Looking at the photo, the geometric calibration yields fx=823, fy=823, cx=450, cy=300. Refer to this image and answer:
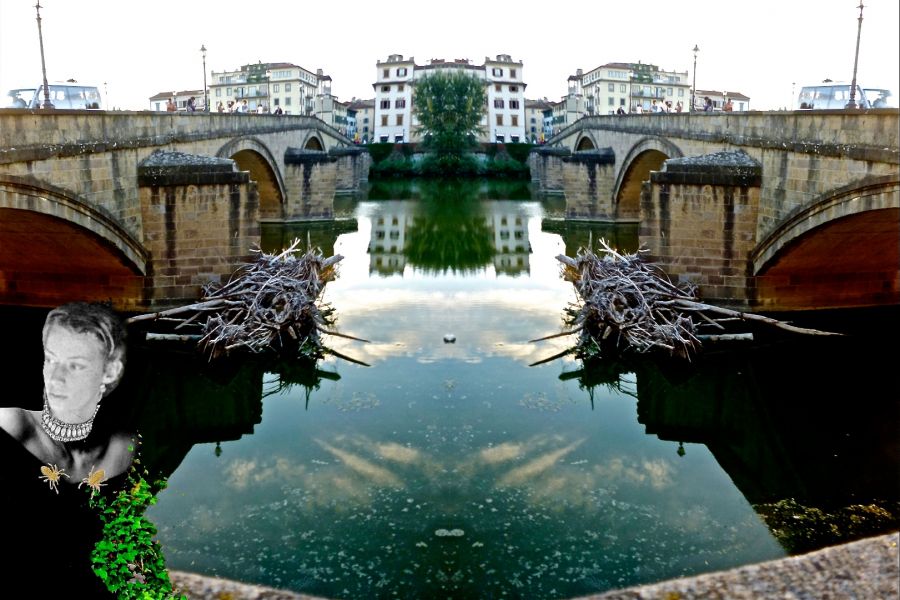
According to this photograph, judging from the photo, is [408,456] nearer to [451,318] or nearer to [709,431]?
[709,431]

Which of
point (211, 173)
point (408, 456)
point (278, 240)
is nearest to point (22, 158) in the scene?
point (211, 173)

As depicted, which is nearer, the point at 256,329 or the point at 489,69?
the point at 256,329

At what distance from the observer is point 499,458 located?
34.8ft

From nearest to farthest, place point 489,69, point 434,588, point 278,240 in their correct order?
point 434,588 → point 278,240 → point 489,69

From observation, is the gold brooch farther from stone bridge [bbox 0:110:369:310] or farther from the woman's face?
stone bridge [bbox 0:110:369:310]

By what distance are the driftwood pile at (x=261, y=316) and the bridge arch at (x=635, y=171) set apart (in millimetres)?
17375

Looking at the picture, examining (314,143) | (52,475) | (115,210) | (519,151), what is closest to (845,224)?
(115,210)

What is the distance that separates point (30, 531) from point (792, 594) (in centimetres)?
602

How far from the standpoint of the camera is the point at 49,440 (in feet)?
12.6

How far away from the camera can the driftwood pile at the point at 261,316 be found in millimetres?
15578

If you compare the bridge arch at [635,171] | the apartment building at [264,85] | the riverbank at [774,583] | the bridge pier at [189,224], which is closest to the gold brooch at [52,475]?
the riverbank at [774,583]

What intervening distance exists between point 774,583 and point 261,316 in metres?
10.9

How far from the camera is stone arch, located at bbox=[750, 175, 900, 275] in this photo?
45.8 ft

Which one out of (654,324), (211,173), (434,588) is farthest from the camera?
(211,173)
